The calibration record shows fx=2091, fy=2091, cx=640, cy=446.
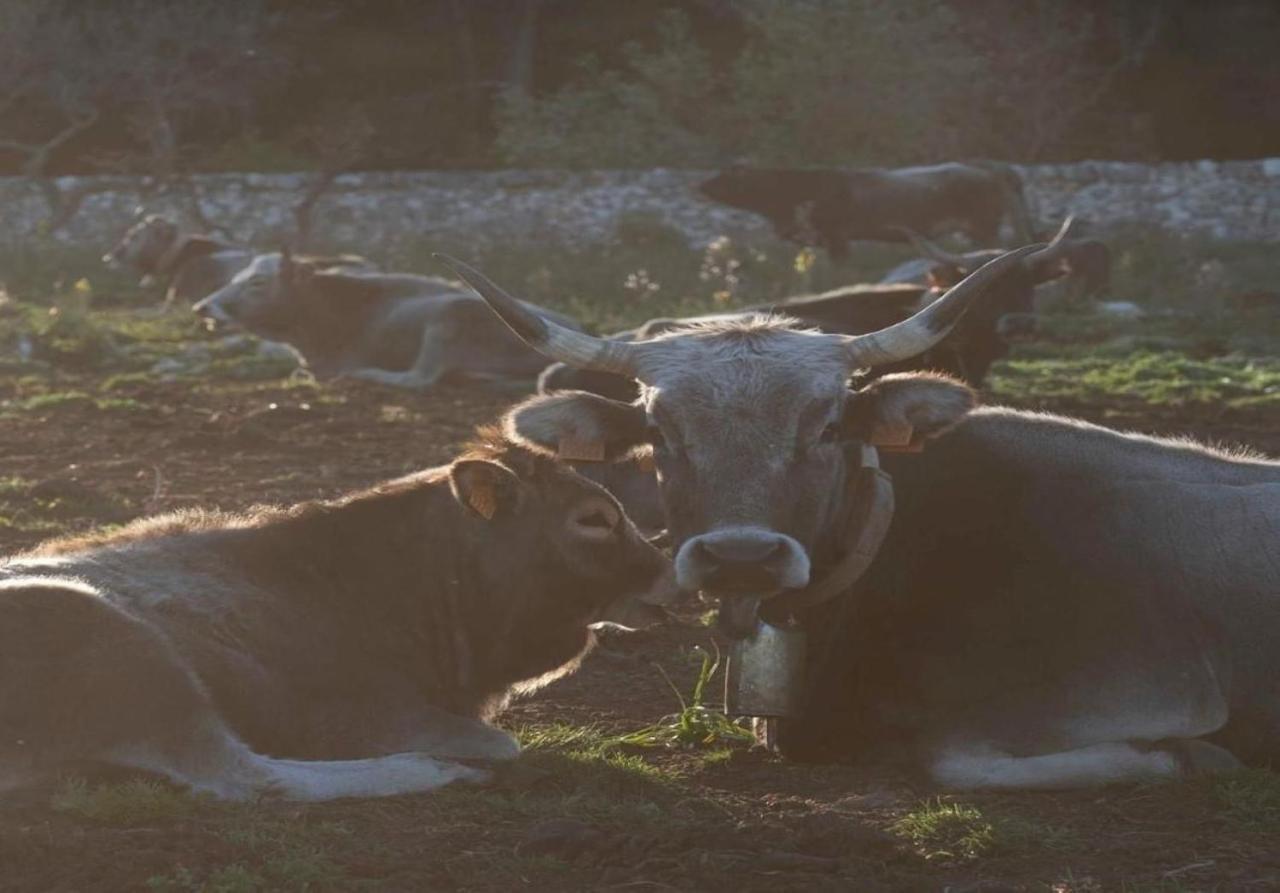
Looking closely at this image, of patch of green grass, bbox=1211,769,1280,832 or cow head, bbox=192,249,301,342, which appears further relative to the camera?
cow head, bbox=192,249,301,342

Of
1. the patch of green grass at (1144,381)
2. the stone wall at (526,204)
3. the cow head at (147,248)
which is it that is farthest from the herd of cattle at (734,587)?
the stone wall at (526,204)

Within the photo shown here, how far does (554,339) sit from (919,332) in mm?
1147

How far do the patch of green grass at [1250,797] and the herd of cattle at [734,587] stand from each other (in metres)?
0.12

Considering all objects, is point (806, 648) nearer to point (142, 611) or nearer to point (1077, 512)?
point (1077, 512)

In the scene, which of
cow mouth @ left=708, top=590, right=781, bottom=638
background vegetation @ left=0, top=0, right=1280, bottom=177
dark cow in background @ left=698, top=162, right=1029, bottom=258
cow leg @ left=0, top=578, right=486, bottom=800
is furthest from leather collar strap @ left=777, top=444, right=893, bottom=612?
background vegetation @ left=0, top=0, right=1280, bottom=177

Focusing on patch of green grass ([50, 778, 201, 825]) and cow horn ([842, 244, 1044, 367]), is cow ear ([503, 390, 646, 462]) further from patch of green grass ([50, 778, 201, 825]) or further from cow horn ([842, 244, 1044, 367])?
patch of green grass ([50, 778, 201, 825])

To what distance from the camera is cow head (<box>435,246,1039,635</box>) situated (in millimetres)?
5961

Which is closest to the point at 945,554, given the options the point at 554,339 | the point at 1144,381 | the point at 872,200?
the point at 554,339

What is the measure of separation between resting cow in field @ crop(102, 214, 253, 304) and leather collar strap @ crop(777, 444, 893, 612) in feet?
56.5

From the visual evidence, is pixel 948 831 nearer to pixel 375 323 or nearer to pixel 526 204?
pixel 375 323

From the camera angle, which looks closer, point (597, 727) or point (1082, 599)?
point (1082, 599)

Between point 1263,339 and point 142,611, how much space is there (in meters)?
14.2

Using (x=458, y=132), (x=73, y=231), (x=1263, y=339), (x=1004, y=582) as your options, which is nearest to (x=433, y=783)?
(x=1004, y=582)

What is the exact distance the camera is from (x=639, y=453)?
6.65m
